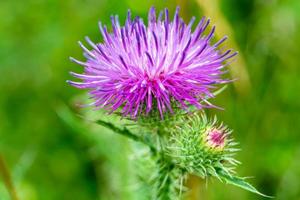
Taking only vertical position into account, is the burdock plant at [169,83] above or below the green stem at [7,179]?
above

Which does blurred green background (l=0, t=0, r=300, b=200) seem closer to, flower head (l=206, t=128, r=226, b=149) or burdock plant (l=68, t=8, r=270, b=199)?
burdock plant (l=68, t=8, r=270, b=199)


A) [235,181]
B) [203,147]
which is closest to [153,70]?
[203,147]

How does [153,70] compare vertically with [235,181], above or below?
above

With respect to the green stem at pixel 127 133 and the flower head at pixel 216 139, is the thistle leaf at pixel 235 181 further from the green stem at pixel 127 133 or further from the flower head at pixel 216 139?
the green stem at pixel 127 133

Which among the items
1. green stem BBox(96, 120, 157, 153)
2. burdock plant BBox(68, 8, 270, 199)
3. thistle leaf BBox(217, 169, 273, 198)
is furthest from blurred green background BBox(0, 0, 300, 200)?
thistle leaf BBox(217, 169, 273, 198)

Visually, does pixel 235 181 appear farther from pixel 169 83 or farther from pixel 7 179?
pixel 7 179

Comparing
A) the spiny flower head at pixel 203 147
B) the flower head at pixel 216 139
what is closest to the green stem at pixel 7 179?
the spiny flower head at pixel 203 147

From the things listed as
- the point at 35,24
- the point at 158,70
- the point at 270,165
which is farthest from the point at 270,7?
the point at 158,70
